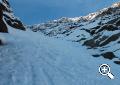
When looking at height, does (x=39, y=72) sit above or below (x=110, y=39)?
below

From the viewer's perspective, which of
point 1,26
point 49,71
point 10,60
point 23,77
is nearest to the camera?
point 23,77

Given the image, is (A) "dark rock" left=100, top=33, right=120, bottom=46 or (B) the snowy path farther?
(A) "dark rock" left=100, top=33, right=120, bottom=46

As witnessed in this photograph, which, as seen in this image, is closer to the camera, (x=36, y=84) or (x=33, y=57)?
(x=36, y=84)

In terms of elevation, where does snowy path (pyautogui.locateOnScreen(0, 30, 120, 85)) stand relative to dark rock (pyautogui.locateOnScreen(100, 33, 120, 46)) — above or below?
below

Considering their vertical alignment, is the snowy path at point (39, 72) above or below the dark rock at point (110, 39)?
below

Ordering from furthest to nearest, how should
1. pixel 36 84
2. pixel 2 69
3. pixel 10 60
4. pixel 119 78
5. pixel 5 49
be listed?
pixel 5 49 → pixel 119 78 → pixel 10 60 → pixel 2 69 → pixel 36 84

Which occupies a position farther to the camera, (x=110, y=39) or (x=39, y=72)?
(x=110, y=39)

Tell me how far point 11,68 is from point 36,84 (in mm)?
2914

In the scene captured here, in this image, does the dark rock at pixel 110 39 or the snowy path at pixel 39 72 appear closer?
the snowy path at pixel 39 72

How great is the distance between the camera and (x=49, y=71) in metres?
16.5

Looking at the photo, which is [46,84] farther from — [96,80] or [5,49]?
[5,49]

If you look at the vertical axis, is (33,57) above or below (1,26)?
below

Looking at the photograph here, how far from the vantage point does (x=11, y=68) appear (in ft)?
51.3

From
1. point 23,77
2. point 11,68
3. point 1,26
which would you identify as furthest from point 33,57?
point 1,26
